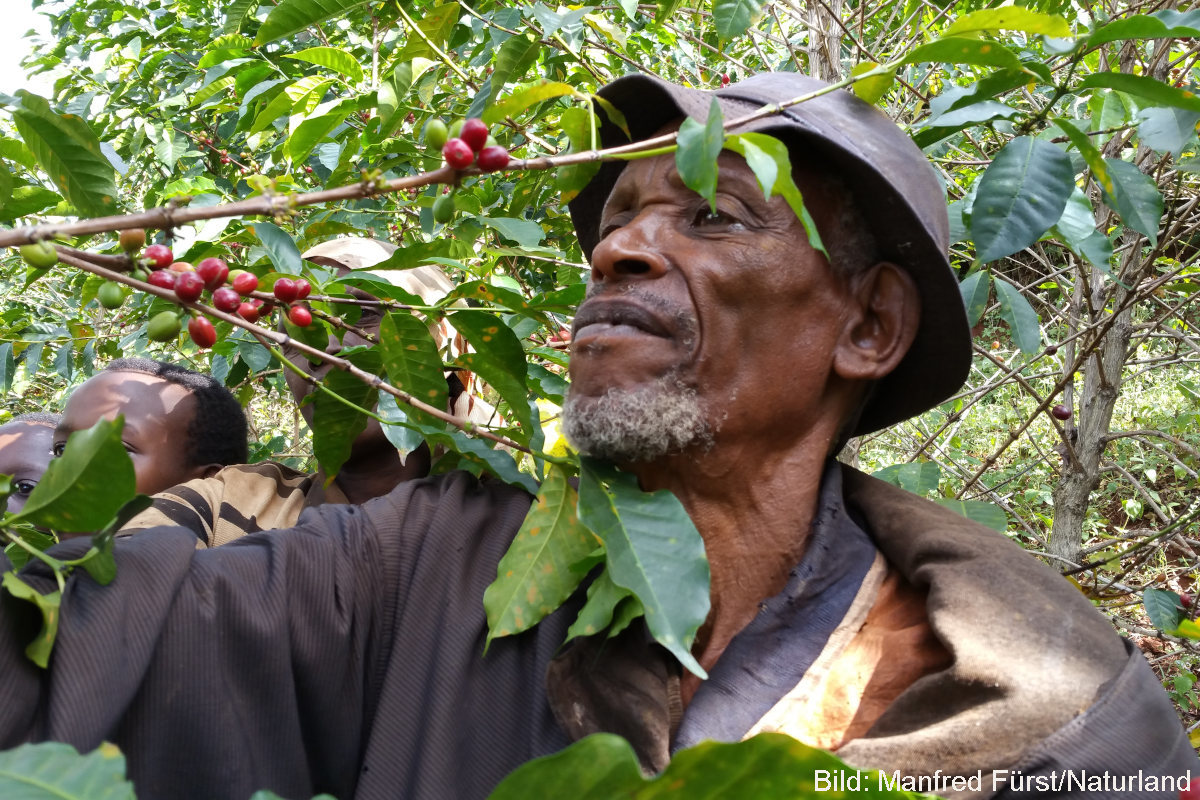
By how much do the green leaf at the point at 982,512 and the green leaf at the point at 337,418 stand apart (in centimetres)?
121

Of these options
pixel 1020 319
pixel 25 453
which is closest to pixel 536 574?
pixel 1020 319

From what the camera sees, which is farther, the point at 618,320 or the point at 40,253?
the point at 618,320

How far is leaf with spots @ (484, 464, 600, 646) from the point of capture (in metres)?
1.47

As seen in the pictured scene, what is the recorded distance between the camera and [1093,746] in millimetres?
1164

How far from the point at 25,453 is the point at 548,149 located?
2282 millimetres

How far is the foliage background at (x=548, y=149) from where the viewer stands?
149cm

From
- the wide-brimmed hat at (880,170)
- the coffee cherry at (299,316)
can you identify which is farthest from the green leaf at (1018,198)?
the coffee cherry at (299,316)

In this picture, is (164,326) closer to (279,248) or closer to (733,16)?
(279,248)

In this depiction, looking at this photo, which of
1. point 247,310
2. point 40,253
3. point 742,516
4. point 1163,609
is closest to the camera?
point 40,253

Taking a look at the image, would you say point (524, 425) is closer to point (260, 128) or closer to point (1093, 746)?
point (1093, 746)

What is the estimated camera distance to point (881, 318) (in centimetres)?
180

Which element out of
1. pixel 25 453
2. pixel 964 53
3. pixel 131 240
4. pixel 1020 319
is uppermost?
pixel 964 53

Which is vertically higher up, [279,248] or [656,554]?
[279,248]

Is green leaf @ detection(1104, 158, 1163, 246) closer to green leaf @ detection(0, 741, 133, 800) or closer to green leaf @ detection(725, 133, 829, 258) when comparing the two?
green leaf @ detection(725, 133, 829, 258)
